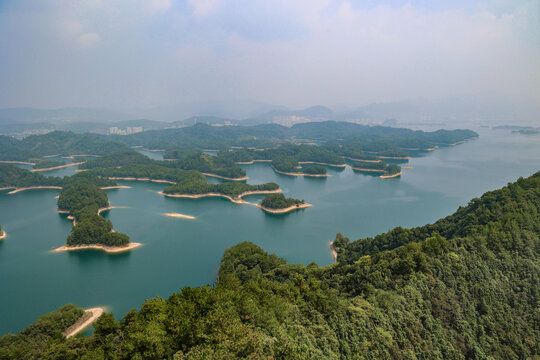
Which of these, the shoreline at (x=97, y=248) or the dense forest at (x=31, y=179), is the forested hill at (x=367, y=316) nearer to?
the shoreline at (x=97, y=248)

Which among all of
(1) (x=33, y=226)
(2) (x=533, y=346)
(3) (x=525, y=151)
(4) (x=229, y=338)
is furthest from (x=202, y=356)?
(3) (x=525, y=151)

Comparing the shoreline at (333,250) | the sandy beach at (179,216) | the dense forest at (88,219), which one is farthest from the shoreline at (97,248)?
the shoreline at (333,250)

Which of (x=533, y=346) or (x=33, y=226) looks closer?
(x=533, y=346)

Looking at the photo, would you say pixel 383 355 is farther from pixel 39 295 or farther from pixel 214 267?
pixel 39 295

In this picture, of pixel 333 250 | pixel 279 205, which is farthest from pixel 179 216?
pixel 333 250

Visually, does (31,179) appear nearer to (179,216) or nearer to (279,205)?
(179,216)

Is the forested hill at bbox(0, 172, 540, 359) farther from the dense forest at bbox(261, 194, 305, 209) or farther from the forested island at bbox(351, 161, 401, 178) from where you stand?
the forested island at bbox(351, 161, 401, 178)
